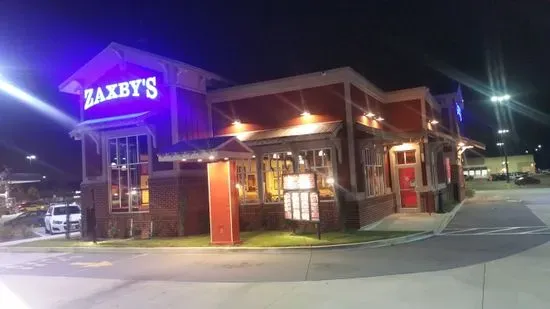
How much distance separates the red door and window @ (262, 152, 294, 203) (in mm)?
7449

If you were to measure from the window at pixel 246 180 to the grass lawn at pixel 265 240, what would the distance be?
1.82 m

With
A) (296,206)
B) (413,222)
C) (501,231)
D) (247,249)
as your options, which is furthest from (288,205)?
(501,231)

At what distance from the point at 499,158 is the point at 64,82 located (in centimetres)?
9563

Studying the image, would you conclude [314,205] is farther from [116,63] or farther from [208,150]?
[116,63]

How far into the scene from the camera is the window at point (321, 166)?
18359 millimetres

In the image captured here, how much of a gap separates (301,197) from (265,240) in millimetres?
1920

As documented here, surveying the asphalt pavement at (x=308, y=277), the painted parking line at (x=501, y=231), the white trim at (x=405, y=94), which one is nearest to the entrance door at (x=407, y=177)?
the white trim at (x=405, y=94)

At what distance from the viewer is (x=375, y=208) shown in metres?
19.9

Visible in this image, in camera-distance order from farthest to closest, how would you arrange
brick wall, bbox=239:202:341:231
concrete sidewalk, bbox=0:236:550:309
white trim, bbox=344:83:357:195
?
brick wall, bbox=239:202:341:231 → white trim, bbox=344:83:357:195 → concrete sidewalk, bbox=0:236:550:309

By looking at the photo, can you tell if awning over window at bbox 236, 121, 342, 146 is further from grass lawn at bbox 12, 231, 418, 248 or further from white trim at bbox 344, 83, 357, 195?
grass lawn at bbox 12, 231, 418, 248

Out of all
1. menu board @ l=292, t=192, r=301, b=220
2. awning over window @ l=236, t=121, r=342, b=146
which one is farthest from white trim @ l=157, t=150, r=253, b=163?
menu board @ l=292, t=192, r=301, b=220

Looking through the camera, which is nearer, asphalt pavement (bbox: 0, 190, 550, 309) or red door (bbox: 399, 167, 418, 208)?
asphalt pavement (bbox: 0, 190, 550, 309)

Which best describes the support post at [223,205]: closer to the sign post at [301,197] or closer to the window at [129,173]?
the sign post at [301,197]

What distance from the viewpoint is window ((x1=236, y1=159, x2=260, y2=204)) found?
19766 millimetres
